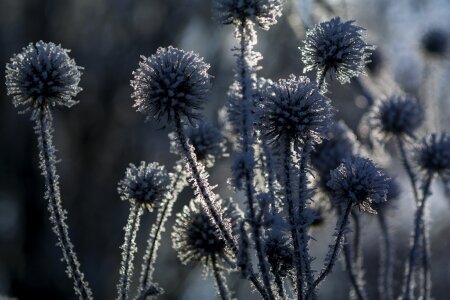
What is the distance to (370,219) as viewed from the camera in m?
5.37

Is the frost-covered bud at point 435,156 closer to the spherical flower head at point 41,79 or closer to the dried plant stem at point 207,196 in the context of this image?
the dried plant stem at point 207,196

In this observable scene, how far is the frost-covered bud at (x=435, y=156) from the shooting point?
4.64 metres

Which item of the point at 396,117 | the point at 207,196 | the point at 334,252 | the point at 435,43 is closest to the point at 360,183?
the point at 334,252

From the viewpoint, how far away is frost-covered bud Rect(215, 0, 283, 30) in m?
2.73

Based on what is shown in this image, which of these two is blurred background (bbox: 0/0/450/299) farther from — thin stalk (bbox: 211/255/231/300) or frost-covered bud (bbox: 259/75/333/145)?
frost-covered bud (bbox: 259/75/333/145)

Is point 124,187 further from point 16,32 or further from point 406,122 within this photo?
point 16,32

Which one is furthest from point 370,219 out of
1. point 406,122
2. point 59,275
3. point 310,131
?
point 59,275

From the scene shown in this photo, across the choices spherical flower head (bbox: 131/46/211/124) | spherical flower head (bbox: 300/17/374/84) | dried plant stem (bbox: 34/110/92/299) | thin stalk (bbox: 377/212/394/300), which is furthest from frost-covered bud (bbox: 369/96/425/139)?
dried plant stem (bbox: 34/110/92/299)

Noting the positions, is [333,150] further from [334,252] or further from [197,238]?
[334,252]

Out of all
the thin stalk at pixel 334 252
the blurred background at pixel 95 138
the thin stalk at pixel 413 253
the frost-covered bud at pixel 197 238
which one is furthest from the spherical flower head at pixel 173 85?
the blurred background at pixel 95 138

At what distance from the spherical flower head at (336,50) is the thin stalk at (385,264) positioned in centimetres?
163

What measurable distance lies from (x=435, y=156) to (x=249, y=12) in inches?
98.7

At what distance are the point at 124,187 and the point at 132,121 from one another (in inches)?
580

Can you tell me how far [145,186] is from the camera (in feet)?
11.0
